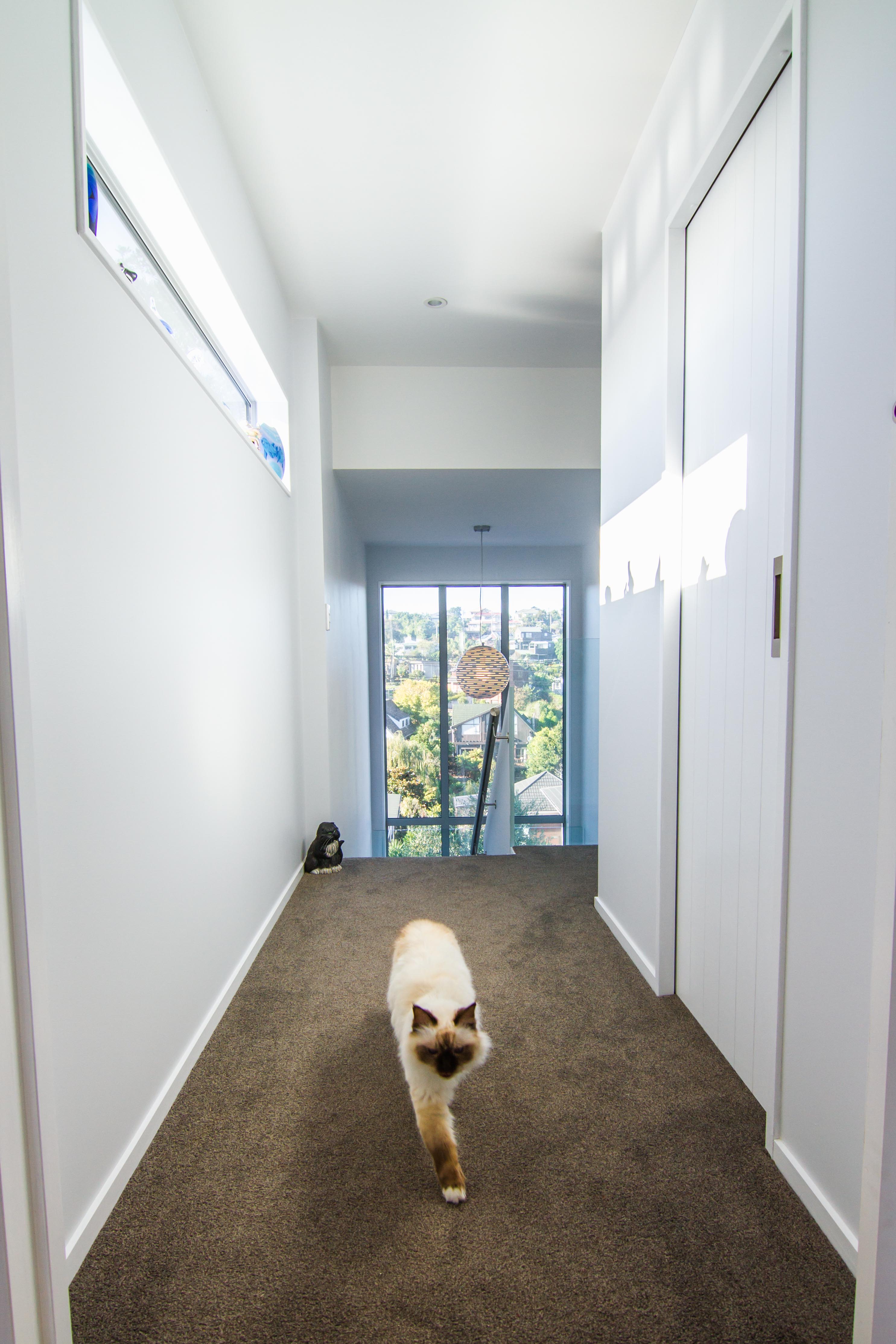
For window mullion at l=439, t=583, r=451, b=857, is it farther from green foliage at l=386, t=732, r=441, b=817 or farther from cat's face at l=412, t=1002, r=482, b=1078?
cat's face at l=412, t=1002, r=482, b=1078

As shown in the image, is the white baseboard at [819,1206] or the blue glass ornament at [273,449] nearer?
the white baseboard at [819,1206]

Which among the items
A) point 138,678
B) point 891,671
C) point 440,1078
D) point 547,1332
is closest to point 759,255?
point 891,671

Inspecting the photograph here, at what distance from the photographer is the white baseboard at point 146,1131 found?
1.08 meters

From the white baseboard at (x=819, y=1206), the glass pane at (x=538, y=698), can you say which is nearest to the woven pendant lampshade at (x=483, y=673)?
the glass pane at (x=538, y=698)

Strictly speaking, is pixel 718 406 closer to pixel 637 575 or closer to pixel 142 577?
pixel 637 575

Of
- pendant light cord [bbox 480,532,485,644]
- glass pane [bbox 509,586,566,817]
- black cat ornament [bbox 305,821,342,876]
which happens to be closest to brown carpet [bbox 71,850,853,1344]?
black cat ornament [bbox 305,821,342,876]

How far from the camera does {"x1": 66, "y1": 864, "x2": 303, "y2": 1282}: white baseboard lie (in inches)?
42.4

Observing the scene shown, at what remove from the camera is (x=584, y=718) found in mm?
3865

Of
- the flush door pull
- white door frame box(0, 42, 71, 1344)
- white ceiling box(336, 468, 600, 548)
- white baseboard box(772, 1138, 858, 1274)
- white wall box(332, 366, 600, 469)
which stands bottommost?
white baseboard box(772, 1138, 858, 1274)

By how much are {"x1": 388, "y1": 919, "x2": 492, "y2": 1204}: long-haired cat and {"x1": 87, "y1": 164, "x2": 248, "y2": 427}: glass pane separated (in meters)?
1.69

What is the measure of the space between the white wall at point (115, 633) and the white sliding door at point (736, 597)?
129 cm

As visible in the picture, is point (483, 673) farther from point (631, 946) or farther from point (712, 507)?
point (712, 507)

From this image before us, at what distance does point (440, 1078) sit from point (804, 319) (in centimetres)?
163

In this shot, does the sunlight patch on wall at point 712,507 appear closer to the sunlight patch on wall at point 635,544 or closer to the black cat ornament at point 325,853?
the sunlight patch on wall at point 635,544
